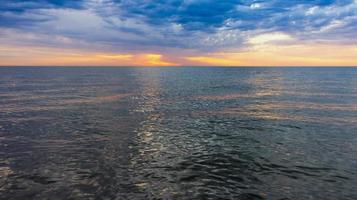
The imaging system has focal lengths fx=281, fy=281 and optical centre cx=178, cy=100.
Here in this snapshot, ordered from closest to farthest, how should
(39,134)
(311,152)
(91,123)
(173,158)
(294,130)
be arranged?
(173,158)
(311,152)
(39,134)
(294,130)
(91,123)

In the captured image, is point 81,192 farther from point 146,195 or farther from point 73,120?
point 73,120

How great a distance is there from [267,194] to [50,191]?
1354 centimetres

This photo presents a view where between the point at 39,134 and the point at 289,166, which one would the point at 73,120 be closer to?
the point at 39,134

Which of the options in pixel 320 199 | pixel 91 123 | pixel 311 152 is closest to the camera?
pixel 320 199

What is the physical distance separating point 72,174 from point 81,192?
338 cm

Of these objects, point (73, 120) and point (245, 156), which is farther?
point (73, 120)

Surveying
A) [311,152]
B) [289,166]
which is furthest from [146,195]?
[311,152]

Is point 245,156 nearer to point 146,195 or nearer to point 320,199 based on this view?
point 320,199

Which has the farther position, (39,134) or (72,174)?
(39,134)

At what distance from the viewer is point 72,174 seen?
20.4m

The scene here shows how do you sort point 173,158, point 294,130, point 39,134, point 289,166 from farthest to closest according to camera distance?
1. point 294,130
2. point 39,134
3. point 173,158
4. point 289,166

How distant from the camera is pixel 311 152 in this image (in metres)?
25.9

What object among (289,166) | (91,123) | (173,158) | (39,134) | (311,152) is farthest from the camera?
(91,123)

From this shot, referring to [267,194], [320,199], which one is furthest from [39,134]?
[320,199]
